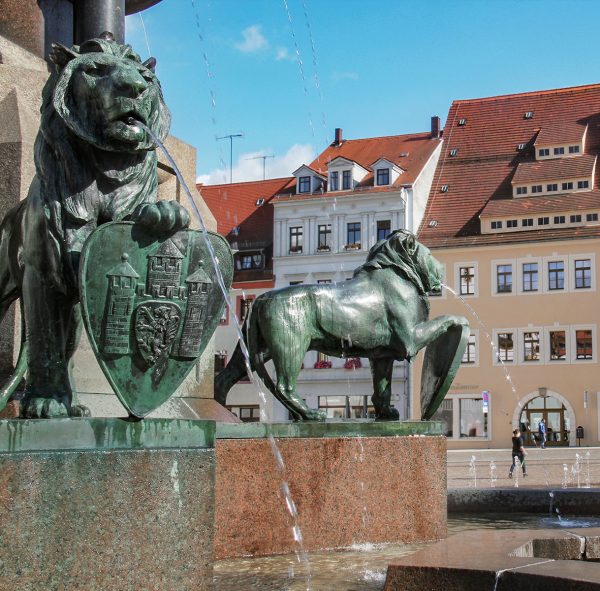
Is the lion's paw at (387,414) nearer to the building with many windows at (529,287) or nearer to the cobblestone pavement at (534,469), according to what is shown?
the cobblestone pavement at (534,469)

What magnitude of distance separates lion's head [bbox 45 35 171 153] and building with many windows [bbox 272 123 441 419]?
3950cm

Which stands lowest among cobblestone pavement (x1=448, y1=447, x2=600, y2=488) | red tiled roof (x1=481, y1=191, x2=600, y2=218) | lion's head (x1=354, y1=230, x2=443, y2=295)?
cobblestone pavement (x1=448, y1=447, x2=600, y2=488)

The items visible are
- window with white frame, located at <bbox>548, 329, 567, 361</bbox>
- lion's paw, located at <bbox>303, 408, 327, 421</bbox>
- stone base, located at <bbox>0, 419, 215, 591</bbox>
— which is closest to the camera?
stone base, located at <bbox>0, 419, 215, 591</bbox>

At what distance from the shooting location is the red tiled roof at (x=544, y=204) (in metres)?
41.6

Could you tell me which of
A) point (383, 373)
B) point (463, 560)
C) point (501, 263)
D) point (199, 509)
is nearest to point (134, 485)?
point (199, 509)

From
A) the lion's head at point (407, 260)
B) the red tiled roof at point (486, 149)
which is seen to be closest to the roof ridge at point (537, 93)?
the red tiled roof at point (486, 149)

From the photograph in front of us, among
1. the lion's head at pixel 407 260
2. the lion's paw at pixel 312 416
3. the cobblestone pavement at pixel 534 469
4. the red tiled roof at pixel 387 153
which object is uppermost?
the red tiled roof at pixel 387 153

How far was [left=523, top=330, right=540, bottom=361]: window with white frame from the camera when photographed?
4206 cm

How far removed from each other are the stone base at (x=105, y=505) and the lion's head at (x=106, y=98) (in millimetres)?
931

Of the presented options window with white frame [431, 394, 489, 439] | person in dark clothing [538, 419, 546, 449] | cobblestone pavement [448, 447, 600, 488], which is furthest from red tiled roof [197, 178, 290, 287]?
cobblestone pavement [448, 447, 600, 488]

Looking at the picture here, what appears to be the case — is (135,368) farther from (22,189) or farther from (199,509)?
(22,189)

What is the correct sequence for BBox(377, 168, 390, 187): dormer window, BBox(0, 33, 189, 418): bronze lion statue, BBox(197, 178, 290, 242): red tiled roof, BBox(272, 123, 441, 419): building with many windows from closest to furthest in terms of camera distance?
BBox(0, 33, 189, 418): bronze lion statue, BBox(272, 123, 441, 419): building with many windows, BBox(377, 168, 390, 187): dormer window, BBox(197, 178, 290, 242): red tiled roof

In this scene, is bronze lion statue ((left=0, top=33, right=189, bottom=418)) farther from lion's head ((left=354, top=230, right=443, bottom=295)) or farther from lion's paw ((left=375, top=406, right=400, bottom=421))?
lion's paw ((left=375, top=406, right=400, bottom=421))

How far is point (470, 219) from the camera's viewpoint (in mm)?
44344
